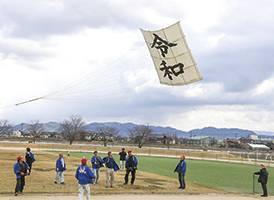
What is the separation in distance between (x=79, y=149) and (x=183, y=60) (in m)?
47.1

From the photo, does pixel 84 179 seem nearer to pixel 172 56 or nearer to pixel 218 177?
pixel 172 56

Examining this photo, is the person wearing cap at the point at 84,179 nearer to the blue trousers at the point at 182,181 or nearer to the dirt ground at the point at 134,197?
the dirt ground at the point at 134,197

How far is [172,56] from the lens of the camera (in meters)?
19.5

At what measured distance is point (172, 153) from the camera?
2368 inches

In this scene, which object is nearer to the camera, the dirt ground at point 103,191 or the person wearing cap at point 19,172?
the person wearing cap at point 19,172

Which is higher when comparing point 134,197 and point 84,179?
point 84,179

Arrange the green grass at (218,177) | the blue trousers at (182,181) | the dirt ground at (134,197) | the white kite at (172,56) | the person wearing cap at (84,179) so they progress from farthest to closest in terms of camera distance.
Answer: the green grass at (218,177), the white kite at (172,56), the blue trousers at (182,181), the dirt ground at (134,197), the person wearing cap at (84,179)

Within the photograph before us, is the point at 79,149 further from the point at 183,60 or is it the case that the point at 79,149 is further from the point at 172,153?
the point at 183,60

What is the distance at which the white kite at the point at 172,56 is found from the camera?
62.1ft

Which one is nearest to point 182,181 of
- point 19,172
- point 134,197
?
point 134,197

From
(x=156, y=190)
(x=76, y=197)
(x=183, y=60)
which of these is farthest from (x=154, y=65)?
(x=76, y=197)

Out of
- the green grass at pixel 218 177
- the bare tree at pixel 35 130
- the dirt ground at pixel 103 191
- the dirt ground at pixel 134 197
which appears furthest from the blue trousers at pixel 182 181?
the bare tree at pixel 35 130

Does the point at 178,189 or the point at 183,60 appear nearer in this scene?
the point at 178,189

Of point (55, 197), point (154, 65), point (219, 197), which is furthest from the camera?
point (154, 65)
